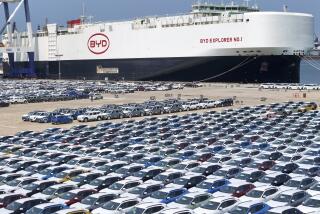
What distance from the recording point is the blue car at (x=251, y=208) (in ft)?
52.6

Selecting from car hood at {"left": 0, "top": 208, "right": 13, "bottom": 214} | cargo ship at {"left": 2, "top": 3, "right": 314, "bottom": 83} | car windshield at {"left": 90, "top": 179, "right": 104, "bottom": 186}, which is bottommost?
car hood at {"left": 0, "top": 208, "right": 13, "bottom": 214}

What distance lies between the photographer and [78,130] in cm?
3591

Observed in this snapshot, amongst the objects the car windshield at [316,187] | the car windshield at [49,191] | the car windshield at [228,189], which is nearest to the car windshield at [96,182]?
the car windshield at [49,191]

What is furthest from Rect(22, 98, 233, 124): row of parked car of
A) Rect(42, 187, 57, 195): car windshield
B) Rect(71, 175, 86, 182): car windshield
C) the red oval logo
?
the red oval logo

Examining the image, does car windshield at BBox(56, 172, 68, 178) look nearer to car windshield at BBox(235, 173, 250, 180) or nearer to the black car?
the black car

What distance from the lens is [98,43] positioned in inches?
4210

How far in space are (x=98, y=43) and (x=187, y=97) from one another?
45.7 meters

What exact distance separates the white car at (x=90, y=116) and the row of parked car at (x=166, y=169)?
7.84m

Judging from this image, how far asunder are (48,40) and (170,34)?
37665 mm

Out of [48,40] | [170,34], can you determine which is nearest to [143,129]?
[170,34]

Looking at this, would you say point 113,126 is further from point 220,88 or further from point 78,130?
point 220,88

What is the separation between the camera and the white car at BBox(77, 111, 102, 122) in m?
44.8

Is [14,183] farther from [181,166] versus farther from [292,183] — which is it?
[292,183]

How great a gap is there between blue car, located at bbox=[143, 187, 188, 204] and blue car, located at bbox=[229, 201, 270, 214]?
2443 mm
